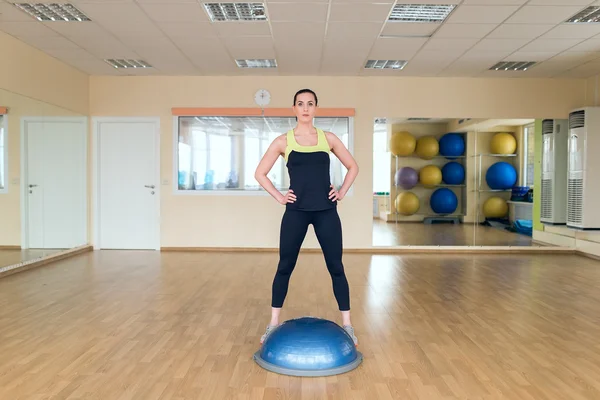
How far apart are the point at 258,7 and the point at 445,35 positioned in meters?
2.07

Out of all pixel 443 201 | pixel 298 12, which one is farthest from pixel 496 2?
pixel 443 201

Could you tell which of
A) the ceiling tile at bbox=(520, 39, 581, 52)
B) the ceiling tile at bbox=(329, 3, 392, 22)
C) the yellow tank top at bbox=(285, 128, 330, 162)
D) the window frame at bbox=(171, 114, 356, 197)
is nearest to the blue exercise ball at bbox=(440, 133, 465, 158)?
the window frame at bbox=(171, 114, 356, 197)

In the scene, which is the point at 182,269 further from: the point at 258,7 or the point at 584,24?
the point at 584,24

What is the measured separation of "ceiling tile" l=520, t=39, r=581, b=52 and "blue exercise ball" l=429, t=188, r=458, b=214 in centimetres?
328

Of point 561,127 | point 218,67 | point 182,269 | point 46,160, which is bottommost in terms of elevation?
point 182,269

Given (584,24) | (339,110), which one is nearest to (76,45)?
(339,110)

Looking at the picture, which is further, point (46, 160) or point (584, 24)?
point (46, 160)

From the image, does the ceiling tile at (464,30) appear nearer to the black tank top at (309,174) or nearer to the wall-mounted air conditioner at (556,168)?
the wall-mounted air conditioner at (556,168)

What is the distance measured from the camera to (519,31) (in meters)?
5.46

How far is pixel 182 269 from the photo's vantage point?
600cm

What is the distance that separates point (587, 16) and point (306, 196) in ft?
12.7

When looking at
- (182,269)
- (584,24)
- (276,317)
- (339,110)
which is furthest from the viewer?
(339,110)

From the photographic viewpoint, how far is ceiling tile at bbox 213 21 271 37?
5312 millimetres

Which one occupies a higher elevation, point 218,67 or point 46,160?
point 218,67
